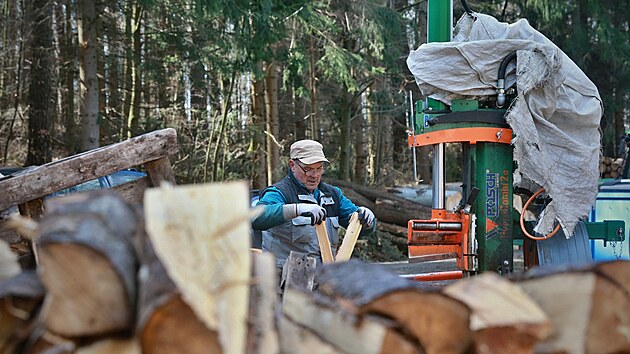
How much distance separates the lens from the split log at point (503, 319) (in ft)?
6.76

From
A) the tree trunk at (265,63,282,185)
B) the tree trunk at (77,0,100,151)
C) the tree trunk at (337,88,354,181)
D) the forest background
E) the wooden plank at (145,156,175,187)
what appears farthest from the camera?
the tree trunk at (337,88,354,181)

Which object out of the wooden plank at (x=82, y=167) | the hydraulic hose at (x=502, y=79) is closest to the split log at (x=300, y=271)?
the wooden plank at (x=82, y=167)

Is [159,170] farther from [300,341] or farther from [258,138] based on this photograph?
[258,138]

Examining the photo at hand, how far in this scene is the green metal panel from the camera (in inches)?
236

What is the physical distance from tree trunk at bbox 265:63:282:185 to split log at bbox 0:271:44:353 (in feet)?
42.5

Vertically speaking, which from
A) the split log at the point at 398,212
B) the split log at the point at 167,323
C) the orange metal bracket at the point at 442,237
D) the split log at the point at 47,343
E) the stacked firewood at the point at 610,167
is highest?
the split log at the point at 167,323

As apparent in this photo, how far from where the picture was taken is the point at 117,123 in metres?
15.2

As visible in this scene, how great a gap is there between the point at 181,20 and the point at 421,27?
7.79 meters

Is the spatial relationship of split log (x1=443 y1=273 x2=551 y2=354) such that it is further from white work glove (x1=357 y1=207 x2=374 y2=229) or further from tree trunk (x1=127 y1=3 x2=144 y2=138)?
tree trunk (x1=127 y1=3 x2=144 y2=138)

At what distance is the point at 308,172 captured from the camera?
5.49m

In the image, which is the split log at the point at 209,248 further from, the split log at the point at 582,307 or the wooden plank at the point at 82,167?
the wooden plank at the point at 82,167

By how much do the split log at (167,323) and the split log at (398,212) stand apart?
426 inches

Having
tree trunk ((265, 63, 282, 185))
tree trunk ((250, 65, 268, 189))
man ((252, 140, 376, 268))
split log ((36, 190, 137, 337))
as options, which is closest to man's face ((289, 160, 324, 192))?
man ((252, 140, 376, 268))

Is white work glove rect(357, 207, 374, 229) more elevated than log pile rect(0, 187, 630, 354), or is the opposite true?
log pile rect(0, 187, 630, 354)
